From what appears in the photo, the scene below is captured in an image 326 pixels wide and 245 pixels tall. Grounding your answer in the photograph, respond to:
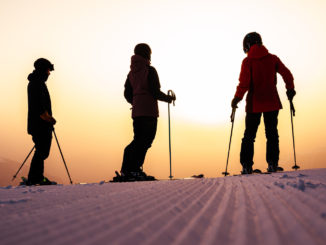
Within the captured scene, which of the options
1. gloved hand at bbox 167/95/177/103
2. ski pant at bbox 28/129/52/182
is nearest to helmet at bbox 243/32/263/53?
gloved hand at bbox 167/95/177/103

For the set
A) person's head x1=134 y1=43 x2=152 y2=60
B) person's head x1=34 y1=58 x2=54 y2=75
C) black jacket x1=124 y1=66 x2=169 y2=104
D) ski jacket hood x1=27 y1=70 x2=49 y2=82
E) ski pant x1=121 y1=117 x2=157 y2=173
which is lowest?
ski pant x1=121 y1=117 x2=157 y2=173

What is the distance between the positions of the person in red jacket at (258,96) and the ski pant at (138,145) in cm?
137

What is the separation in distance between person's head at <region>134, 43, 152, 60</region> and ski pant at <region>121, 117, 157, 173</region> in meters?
0.95

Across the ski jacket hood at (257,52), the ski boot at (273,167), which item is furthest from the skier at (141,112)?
the ski boot at (273,167)

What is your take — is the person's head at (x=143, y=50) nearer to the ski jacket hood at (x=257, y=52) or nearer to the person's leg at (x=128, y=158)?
the person's leg at (x=128, y=158)

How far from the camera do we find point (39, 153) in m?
4.32

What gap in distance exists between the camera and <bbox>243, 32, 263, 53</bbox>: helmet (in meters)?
4.55

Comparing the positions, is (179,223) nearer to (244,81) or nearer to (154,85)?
(154,85)

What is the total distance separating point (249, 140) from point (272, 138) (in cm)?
33

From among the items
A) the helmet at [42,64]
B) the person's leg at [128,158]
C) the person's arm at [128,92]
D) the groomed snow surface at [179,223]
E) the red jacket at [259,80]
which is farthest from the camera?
the person's arm at [128,92]

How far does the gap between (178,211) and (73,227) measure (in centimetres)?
42

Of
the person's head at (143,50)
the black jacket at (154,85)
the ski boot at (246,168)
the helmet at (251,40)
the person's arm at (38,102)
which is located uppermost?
the helmet at (251,40)

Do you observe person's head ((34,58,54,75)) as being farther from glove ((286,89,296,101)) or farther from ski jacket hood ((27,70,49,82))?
glove ((286,89,296,101))

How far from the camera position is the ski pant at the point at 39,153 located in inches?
165
